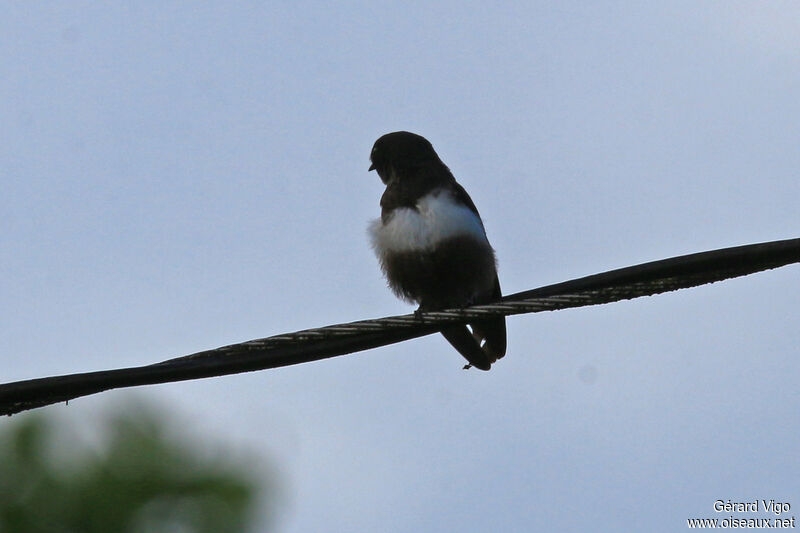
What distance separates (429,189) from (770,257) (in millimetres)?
3220

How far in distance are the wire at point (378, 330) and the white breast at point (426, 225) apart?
2428mm

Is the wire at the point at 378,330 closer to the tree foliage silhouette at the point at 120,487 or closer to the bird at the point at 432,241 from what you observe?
the bird at the point at 432,241

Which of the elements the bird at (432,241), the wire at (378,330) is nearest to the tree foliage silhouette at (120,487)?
the bird at (432,241)

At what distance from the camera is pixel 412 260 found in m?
6.41

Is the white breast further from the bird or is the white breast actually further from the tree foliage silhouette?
the tree foliage silhouette

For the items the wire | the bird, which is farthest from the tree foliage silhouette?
the wire

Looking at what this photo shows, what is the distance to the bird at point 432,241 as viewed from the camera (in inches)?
251

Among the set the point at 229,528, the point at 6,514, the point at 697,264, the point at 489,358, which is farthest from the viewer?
the point at 6,514

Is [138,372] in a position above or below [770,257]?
below

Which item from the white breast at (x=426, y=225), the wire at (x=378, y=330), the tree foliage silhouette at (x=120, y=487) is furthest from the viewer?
the tree foliage silhouette at (x=120, y=487)

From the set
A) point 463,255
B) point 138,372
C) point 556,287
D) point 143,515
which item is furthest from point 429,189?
point 143,515

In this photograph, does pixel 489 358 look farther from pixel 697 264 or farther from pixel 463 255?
pixel 697 264

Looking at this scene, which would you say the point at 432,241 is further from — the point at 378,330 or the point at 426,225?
the point at 378,330

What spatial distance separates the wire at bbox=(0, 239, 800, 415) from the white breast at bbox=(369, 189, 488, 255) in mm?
2428
